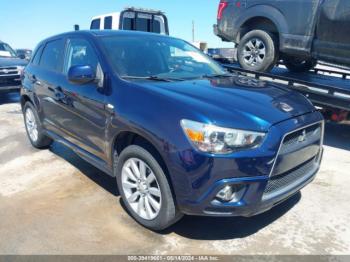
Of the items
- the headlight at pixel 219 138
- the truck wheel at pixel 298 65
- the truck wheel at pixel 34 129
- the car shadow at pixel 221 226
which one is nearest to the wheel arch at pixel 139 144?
the headlight at pixel 219 138

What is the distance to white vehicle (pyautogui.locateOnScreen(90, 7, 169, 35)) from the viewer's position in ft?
34.3

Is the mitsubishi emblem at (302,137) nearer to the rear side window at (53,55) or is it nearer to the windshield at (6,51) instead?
the rear side window at (53,55)

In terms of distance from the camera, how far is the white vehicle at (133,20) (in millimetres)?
10461

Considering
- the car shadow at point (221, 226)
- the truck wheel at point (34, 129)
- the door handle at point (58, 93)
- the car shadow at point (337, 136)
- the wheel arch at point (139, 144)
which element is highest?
the door handle at point (58, 93)

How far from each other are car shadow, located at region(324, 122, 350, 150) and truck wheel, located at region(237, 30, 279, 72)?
1.70 m

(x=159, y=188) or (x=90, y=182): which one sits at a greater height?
(x=159, y=188)

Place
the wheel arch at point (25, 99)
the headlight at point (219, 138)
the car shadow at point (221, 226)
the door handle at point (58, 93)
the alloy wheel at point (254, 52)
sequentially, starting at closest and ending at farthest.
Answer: the headlight at point (219, 138), the car shadow at point (221, 226), the door handle at point (58, 93), the wheel arch at point (25, 99), the alloy wheel at point (254, 52)

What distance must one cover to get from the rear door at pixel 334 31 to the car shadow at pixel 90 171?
4092mm

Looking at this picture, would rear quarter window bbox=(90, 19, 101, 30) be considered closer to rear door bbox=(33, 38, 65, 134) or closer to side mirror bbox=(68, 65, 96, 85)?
rear door bbox=(33, 38, 65, 134)

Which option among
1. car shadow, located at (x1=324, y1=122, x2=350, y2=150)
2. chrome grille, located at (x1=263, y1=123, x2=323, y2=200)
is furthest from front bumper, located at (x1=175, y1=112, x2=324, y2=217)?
car shadow, located at (x1=324, y1=122, x2=350, y2=150)

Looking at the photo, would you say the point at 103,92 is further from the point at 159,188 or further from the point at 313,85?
the point at 313,85

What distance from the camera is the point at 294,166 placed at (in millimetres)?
3033

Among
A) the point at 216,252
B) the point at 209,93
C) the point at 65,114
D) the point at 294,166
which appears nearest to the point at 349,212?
the point at 294,166

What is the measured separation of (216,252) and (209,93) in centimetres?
138
